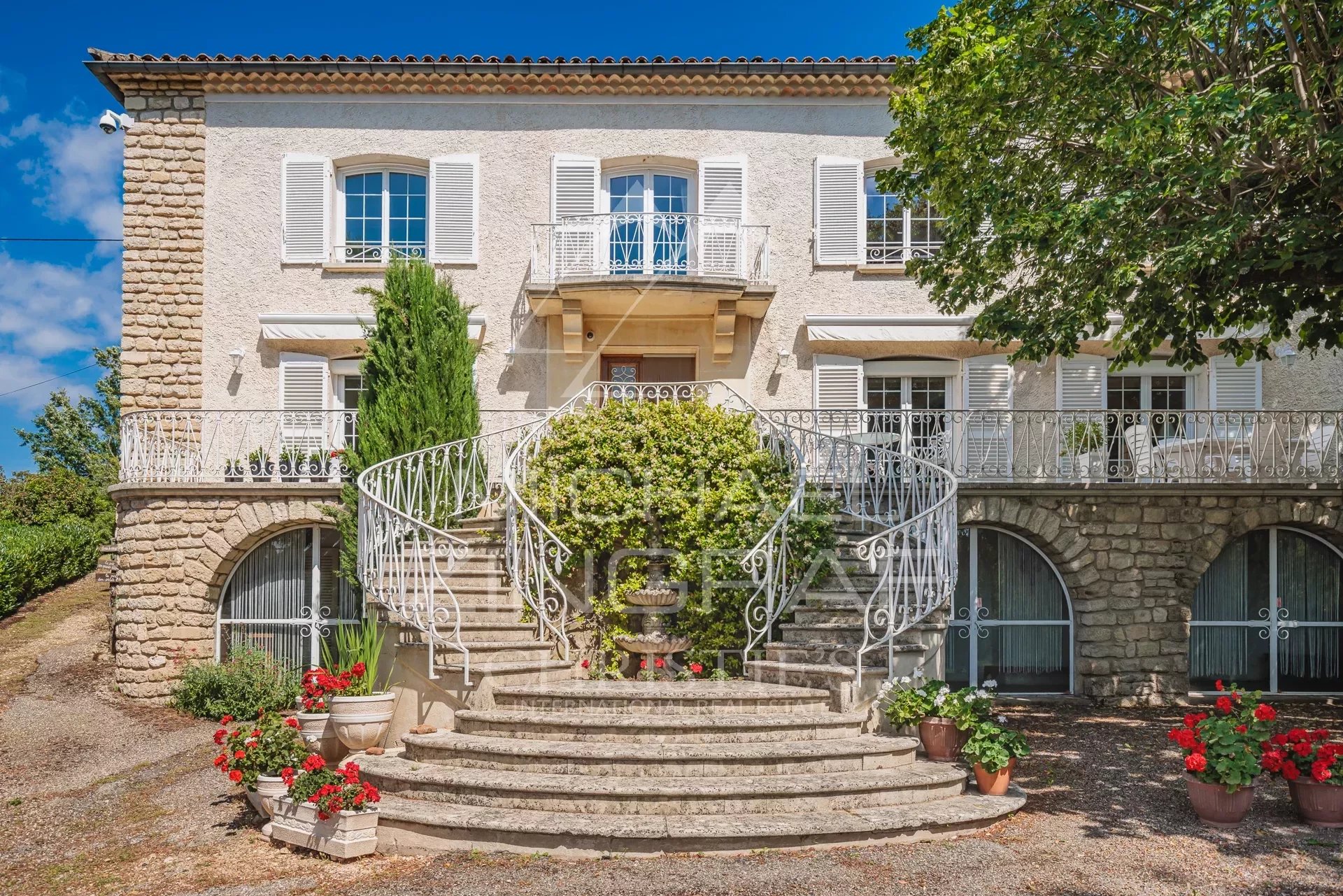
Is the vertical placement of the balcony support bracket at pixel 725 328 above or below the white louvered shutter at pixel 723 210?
below

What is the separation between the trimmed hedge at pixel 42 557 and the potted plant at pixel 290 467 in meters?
5.40

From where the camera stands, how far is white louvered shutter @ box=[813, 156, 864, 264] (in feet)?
42.8

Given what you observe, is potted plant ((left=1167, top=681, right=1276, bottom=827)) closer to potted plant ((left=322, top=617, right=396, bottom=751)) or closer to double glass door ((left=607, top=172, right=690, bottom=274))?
potted plant ((left=322, top=617, right=396, bottom=751))

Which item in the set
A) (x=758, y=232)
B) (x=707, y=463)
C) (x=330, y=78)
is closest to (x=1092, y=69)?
(x=707, y=463)

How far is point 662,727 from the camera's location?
657 cm

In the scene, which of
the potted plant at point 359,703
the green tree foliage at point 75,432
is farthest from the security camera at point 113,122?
the green tree foliage at point 75,432

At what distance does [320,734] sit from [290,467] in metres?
5.44

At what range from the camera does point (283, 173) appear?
1295 centimetres

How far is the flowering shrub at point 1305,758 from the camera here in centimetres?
602

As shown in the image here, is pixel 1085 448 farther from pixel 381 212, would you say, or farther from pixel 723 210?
pixel 381 212

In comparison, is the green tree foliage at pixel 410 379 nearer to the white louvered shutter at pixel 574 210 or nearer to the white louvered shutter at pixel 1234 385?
the white louvered shutter at pixel 574 210

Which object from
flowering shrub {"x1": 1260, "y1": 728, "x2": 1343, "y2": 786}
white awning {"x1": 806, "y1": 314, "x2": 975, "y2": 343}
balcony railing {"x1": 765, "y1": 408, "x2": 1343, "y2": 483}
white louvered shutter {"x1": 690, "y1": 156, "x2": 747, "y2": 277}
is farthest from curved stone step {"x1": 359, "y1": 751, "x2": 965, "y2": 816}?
white louvered shutter {"x1": 690, "y1": 156, "x2": 747, "y2": 277}

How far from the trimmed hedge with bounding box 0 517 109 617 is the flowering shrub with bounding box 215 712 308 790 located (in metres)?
9.65

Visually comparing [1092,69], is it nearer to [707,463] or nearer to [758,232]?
[707,463]
